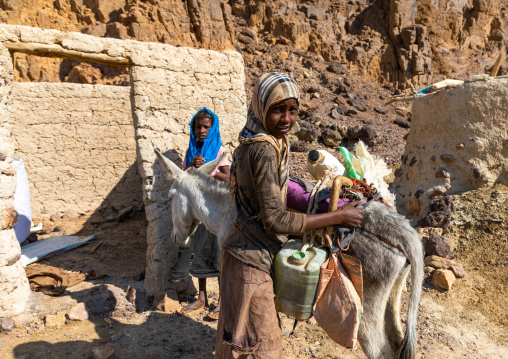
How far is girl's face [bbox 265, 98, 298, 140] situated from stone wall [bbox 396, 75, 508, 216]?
4.24 meters

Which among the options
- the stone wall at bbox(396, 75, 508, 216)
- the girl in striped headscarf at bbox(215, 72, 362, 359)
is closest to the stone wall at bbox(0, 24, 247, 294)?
the girl in striped headscarf at bbox(215, 72, 362, 359)

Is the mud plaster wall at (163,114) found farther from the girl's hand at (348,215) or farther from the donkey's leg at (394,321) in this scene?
the girl's hand at (348,215)

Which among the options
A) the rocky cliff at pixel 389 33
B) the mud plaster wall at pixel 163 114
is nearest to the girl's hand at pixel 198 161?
the mud plaster wall at pixel 163 114

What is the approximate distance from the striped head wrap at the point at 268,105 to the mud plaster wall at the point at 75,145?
5.38 meters

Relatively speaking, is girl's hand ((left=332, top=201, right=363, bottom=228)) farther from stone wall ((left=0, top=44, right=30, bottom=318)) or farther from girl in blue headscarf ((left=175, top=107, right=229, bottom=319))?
stone wall ((left=0, top=44, right=30, bottom=318))

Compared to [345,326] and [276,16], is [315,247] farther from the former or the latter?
[276,16]

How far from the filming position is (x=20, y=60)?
36.3ft

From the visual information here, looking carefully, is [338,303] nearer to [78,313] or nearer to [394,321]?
[394,321]

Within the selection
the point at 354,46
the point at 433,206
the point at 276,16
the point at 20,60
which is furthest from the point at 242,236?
the point at 354,46

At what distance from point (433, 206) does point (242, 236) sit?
4174 mm

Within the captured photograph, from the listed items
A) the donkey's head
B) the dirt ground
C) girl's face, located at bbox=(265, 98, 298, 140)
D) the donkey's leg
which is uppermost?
girl's face, located at bbox=(265, 98, 298, 140)

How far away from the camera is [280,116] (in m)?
1.60

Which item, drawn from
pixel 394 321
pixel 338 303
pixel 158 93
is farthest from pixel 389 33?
pixel 338 303

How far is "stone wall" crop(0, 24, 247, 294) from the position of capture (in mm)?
3633
